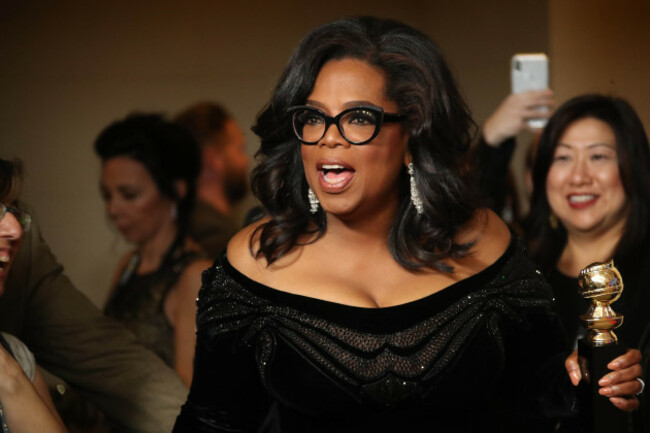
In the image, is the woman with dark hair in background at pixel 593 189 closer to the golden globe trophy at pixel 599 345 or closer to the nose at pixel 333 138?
the golden globe trophy at pixel 599 345

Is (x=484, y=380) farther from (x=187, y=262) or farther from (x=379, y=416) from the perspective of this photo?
(x=187, y=262)

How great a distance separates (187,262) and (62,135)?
64 cm

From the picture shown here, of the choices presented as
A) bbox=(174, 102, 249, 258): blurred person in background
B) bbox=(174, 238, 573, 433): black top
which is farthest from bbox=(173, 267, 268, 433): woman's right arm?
bbox=(174, 102, 249, 258): blurred person in background

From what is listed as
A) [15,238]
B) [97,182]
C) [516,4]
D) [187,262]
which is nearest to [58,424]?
[15,238]

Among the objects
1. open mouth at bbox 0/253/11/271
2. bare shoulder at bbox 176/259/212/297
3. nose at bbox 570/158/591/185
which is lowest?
bare shoulder at bbox 176/259/212/297

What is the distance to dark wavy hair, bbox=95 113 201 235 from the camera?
3.88 m

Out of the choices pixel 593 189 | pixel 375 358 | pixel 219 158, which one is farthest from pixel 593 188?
pixel 219 158

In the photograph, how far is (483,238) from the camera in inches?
93.1

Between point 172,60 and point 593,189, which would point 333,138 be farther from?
point 172,60

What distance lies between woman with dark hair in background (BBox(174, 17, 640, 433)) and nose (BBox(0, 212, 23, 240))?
0.43m

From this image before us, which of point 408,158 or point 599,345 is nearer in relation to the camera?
point 599,345

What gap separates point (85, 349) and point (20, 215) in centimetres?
55

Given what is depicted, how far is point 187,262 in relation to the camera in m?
3.73

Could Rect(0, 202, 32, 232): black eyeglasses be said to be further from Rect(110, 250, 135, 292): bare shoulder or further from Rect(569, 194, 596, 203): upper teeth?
Rect(569, 194, 596, 203): upper teeth
